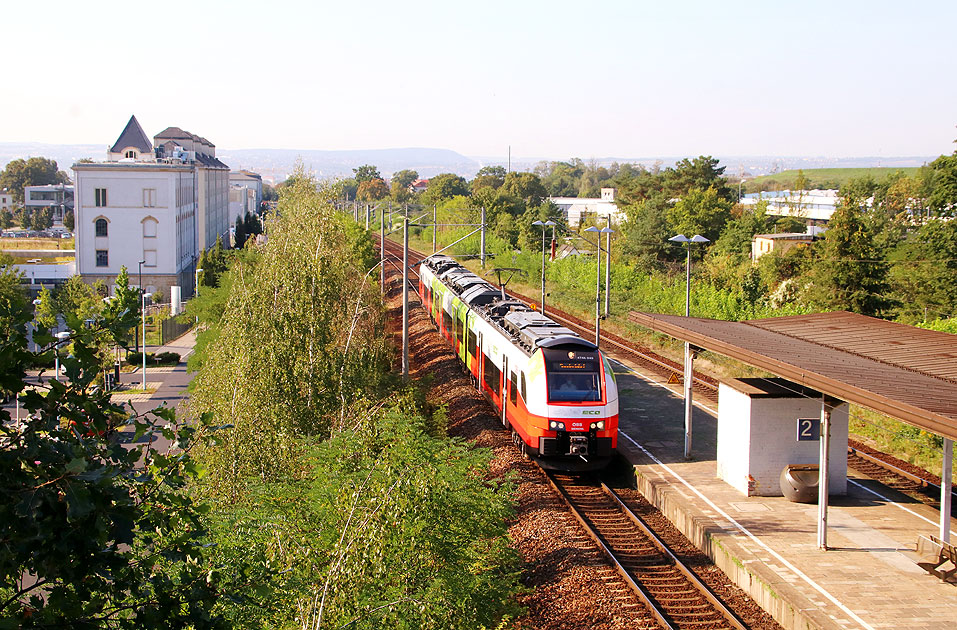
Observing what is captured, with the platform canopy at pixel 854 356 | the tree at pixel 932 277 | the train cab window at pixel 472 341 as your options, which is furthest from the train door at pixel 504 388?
the tree at pixel 932 277

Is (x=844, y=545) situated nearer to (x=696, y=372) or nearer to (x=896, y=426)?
(x=896, y=426)

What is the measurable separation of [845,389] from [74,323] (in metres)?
10.9

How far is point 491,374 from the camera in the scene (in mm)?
22625

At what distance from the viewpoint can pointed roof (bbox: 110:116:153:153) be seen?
79394 mm

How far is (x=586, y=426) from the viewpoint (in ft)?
57.0

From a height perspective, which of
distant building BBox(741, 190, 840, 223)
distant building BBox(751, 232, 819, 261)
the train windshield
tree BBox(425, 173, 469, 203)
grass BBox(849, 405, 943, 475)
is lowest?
grass BBox(849, 405, 943, 475)

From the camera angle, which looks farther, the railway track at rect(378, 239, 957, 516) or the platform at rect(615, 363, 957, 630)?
the railway track at rect(378, 239, 957, 516)

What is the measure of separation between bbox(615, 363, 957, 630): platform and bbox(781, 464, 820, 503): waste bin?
159 millimetres

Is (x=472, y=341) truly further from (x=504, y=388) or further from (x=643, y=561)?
(x=643, y=561)

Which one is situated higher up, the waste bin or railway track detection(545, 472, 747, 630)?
the waste bin

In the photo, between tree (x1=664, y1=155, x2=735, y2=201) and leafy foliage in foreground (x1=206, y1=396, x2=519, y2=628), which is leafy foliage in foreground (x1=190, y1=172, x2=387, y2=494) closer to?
leafy foliage in foreground (x1=206, y1=396, x2=519, y2=628)

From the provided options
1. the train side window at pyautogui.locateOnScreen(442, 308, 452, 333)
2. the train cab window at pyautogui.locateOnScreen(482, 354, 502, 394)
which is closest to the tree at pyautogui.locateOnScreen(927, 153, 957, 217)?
the train side window at pyautogui.locateOnScreen(442, 308, 452, 333)

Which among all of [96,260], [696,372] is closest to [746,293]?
[696,372]

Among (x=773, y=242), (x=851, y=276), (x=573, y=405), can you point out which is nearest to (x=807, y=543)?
(x=573, y=405)
